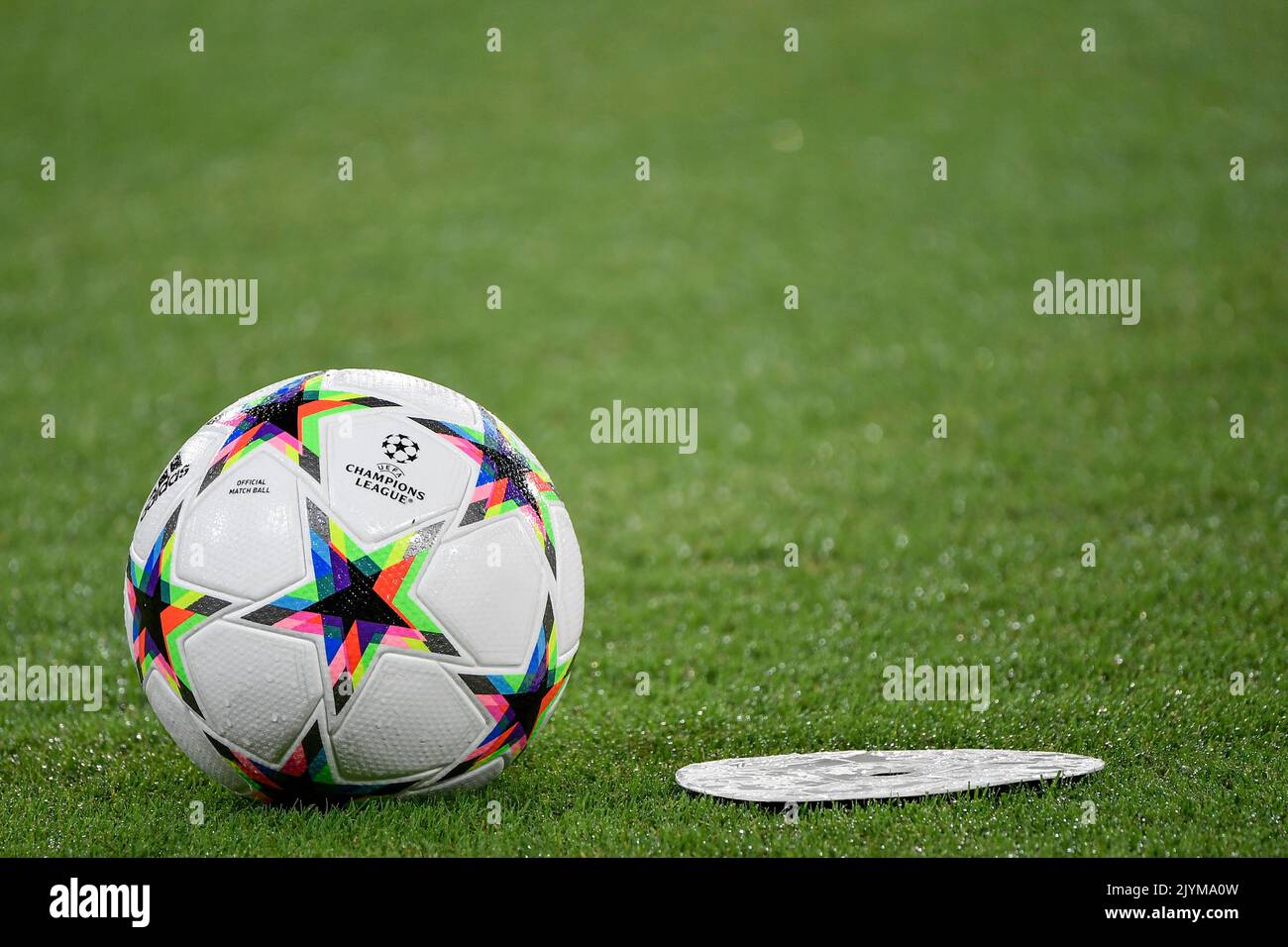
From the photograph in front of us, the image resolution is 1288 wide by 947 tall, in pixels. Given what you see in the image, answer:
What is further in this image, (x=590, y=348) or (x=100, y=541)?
(x=590, y=348)

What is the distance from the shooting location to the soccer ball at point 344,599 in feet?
17.3

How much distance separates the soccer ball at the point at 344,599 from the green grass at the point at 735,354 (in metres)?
0.40

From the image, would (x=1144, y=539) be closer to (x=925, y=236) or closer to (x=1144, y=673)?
(x=1144, y=673)

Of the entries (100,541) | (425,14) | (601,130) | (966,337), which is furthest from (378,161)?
(100,541)

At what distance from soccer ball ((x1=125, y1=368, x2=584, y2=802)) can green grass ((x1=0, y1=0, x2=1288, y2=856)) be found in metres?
0.40

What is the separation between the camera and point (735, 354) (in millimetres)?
15039

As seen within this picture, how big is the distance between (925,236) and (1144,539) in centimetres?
898

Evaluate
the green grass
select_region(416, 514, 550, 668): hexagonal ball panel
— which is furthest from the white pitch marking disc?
select_region(416, 514, 550, 668): hexagonal ball panel

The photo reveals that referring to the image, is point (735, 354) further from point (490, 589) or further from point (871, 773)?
point (490, 589)

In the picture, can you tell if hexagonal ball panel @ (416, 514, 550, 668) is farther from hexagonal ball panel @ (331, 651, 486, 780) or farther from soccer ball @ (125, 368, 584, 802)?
hexagonal ball panel @ (331, 651, 486, 780)

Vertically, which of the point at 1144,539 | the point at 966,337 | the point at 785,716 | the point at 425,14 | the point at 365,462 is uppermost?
the point at 425,14

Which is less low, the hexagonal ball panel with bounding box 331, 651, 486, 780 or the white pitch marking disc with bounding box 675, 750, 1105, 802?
the hexagonal ball panel with bounding box 331, 651, 486, 780

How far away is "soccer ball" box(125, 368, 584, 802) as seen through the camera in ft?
17.3

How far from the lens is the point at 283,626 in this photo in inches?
207
